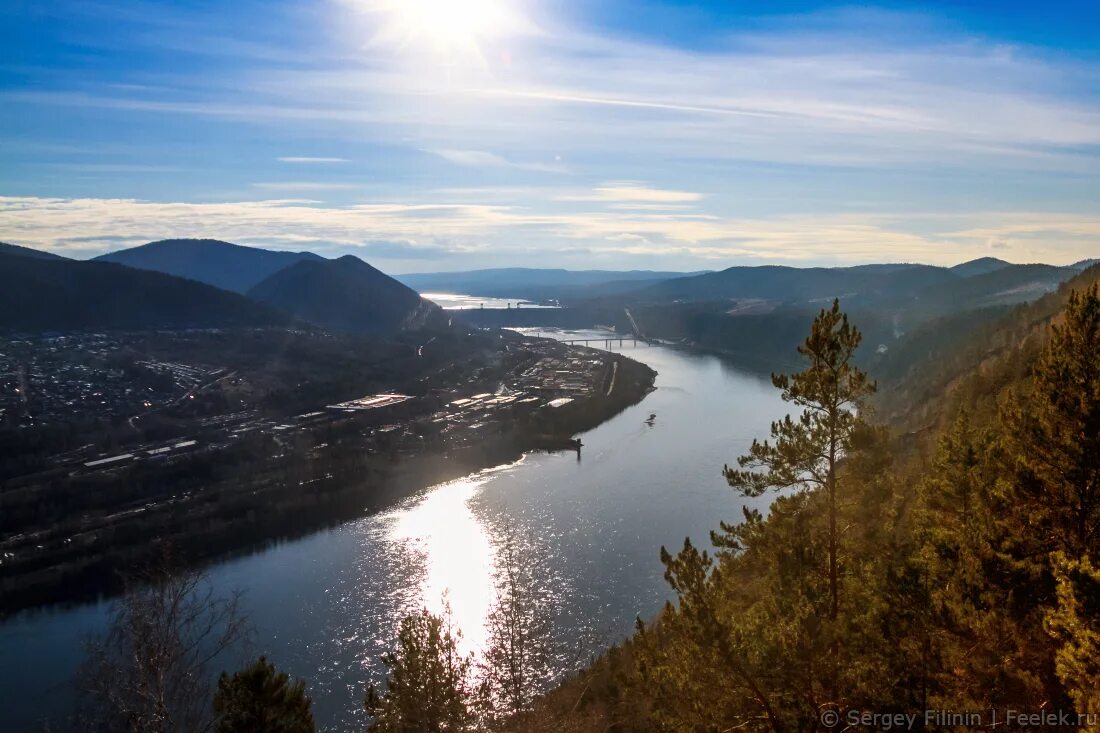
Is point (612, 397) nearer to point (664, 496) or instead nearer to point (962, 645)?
point (664, 496)

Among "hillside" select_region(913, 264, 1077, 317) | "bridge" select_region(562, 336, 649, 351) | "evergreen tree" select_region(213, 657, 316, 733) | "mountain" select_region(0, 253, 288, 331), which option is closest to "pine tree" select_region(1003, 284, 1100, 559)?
"evergreen tree" select_region(213, 657, 316, 733)

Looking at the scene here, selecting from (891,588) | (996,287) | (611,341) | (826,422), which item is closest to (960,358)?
(826,422)

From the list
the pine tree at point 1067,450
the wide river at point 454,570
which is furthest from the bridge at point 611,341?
the pine tree at point 1067,450

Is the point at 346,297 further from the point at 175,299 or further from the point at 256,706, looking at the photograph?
the point at 256,706

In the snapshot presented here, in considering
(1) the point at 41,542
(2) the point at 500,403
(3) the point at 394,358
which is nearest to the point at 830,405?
(1) the point at 41,542

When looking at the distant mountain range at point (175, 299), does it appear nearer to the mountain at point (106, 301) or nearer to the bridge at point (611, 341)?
the mountain at point (106, 301)

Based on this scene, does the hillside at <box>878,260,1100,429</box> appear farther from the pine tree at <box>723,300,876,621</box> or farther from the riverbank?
the riverbank

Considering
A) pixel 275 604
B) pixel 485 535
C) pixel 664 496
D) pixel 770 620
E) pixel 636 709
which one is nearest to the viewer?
pixel 770 620
